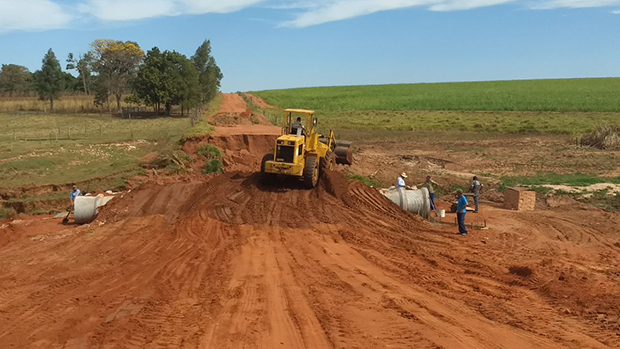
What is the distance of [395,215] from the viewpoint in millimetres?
15484

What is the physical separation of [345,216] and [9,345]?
9015 mm

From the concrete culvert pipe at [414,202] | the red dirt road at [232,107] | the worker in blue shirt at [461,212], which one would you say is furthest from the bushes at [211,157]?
the red dirt road at [232,107]

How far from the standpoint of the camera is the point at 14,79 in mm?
88000

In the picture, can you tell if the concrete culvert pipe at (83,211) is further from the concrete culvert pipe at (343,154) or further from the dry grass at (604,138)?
the dry grass at (604,138)

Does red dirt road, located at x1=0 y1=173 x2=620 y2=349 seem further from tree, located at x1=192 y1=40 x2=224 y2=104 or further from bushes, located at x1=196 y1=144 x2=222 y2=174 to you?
tree, located at x1=192 y1=40 x2=224 y2=104

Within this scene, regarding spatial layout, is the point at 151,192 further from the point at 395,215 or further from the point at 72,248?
the point at 395,215

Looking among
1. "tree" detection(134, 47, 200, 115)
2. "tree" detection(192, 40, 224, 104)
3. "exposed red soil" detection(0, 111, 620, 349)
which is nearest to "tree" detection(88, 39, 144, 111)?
"tree" detection(192, 40, 224, 104)

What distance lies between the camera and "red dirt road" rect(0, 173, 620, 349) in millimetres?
7914

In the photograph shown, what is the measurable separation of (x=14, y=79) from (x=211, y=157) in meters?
78.4

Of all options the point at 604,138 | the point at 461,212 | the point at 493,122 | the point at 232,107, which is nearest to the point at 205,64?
the point at 232,107

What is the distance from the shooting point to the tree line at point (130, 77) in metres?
50.3

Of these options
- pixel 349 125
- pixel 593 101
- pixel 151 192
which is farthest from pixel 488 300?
pixel 593 101

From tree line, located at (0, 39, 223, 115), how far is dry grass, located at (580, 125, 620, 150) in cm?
3449

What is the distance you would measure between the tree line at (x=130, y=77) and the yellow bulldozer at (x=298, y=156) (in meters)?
35.4
